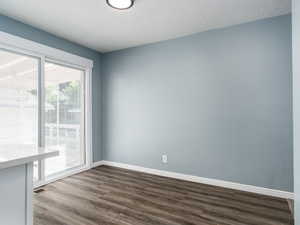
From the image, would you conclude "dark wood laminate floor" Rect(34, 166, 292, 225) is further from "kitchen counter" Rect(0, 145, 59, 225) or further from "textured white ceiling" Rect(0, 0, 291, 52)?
"textured white ceiling" Rect(0, 0, 291, 52)

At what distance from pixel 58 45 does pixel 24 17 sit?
0.64 metres

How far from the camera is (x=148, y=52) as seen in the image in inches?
132

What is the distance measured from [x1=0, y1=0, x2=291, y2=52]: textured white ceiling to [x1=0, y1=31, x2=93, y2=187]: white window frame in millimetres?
304

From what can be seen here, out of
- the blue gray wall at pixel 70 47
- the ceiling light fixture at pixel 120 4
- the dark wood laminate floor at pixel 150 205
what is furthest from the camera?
the blue gray wall at pixel 70 47

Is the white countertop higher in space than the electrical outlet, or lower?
higher

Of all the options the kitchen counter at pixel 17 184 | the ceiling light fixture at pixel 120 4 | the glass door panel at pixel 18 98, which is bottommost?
the kitchen counter at pixel 17 184

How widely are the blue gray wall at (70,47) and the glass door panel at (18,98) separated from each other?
33cm

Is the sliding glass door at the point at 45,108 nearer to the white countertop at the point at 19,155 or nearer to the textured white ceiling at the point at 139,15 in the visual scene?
the textured white ceiling at the point at 139,15

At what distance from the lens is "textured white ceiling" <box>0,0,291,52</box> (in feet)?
7.00

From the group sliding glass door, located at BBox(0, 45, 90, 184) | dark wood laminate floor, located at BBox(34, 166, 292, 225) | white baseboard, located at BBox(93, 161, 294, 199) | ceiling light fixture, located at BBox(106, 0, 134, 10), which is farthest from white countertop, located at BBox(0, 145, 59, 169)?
white baseboard, located at BBox(93, 161, 294, 199)

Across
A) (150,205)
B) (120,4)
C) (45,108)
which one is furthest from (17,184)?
(45,108)

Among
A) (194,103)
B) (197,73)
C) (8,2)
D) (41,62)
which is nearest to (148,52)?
(197,73)

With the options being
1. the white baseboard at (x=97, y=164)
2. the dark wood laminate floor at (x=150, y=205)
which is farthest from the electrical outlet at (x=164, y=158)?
the white baseboard at (x=97, y=164)

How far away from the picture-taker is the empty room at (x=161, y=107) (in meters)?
2.13
